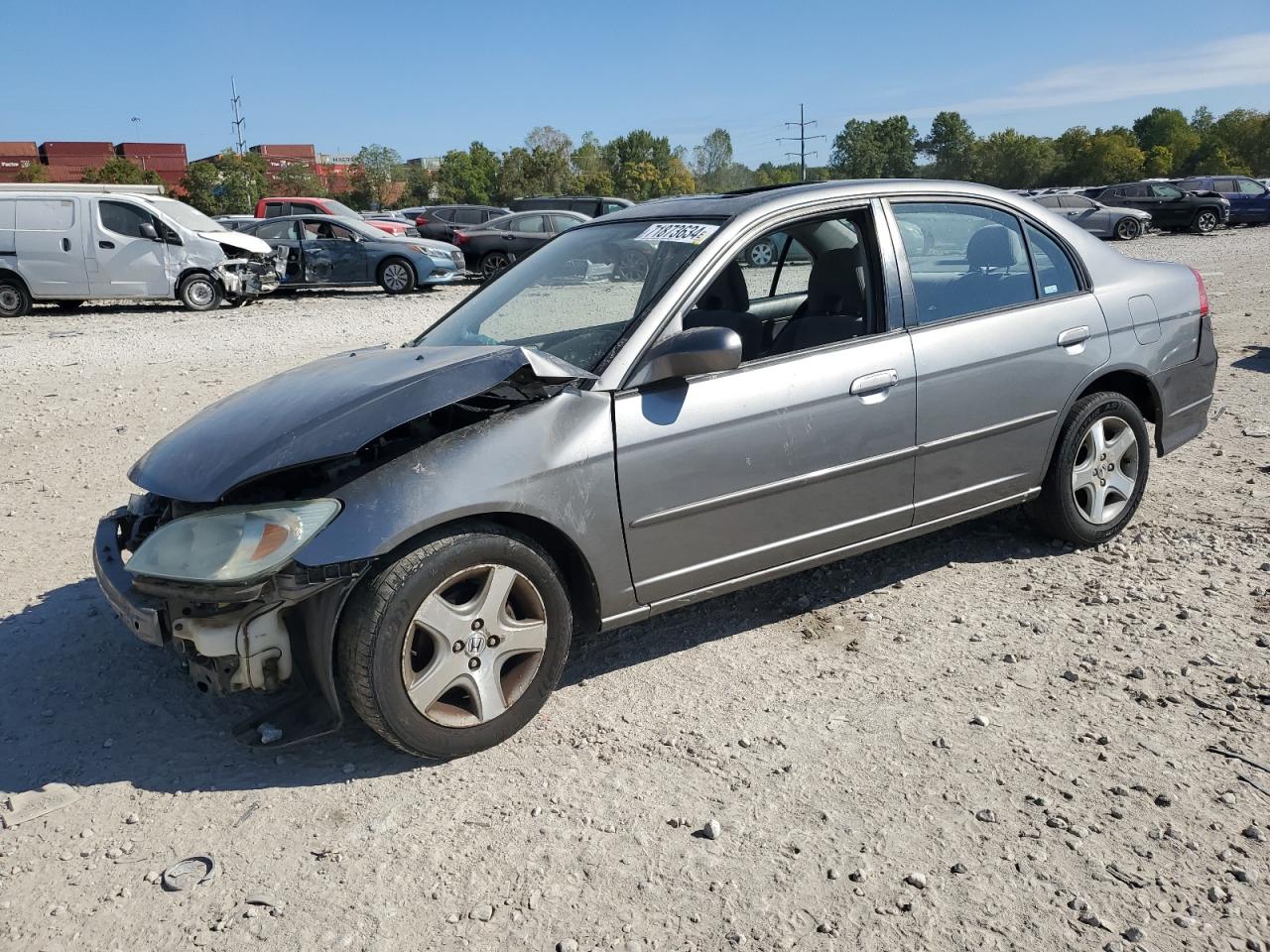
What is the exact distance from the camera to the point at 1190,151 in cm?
7844

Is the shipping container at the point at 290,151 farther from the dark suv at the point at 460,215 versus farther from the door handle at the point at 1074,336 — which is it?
the door handle at the point at 1074,336

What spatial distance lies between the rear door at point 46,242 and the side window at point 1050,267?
14.0 meters

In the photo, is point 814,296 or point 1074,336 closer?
point 814,296

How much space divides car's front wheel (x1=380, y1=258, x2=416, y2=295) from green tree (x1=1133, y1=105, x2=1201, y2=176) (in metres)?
77.6

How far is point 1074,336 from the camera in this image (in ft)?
14.5

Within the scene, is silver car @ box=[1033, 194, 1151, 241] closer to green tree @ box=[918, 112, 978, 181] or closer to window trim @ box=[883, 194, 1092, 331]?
window trim @ box=[883, 194, 1092, 331]

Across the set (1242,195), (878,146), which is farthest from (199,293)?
(878,146)

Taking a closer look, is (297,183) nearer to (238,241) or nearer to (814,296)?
(238,241)

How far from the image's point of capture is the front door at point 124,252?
14516 mm

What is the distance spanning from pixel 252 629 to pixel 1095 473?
3.63 metres

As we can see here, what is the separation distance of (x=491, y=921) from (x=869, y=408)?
226cm

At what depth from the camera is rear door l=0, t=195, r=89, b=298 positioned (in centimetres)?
1430

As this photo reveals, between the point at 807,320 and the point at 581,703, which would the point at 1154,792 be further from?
the point at 807,320

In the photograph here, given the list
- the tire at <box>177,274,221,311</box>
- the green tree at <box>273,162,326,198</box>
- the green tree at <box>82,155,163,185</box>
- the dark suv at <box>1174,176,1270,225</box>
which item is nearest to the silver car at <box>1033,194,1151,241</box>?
the dark suv at <box>1174,176,1270,225</box>
